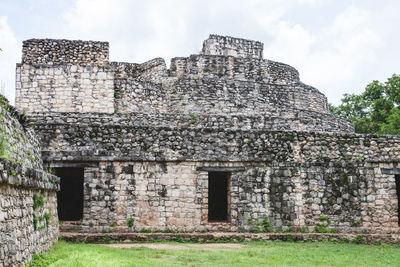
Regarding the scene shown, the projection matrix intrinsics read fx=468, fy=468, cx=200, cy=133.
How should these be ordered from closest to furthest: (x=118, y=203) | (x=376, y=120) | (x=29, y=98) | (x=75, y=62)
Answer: (x=118, y=203)
(x=29, y=98)
(x=75, y=62)
(x=376, y=120)

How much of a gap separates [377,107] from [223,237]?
71.6 ft

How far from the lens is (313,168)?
42.6 ft

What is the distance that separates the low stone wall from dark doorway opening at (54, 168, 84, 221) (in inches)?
193

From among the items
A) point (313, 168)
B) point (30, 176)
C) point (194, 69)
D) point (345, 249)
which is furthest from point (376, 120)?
point (30, 176)

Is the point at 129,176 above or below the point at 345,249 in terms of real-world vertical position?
above

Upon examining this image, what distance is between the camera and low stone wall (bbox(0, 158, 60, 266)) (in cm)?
613

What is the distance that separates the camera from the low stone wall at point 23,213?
20.1 ft

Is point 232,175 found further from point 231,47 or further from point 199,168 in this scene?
point 231,47

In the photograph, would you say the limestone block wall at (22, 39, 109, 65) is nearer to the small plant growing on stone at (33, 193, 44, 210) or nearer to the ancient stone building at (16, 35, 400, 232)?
the ancient stone building at (16, 35, 400, 232)

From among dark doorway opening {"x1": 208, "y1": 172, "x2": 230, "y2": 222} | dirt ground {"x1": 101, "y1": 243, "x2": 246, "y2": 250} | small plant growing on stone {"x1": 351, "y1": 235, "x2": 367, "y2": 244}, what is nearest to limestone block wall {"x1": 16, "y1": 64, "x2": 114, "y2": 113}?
dark doorway opening {"x1": 208, "y1": 172, "x2": 230, "y2": 222}

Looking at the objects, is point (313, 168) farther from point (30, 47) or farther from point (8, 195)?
point (30, 47)

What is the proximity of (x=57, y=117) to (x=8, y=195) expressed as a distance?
7.55 meters

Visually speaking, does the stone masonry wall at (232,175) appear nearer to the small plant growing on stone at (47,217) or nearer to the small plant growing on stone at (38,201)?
the small plant growing on stone at (47,217)

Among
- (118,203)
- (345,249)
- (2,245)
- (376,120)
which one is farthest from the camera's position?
(376,120)
